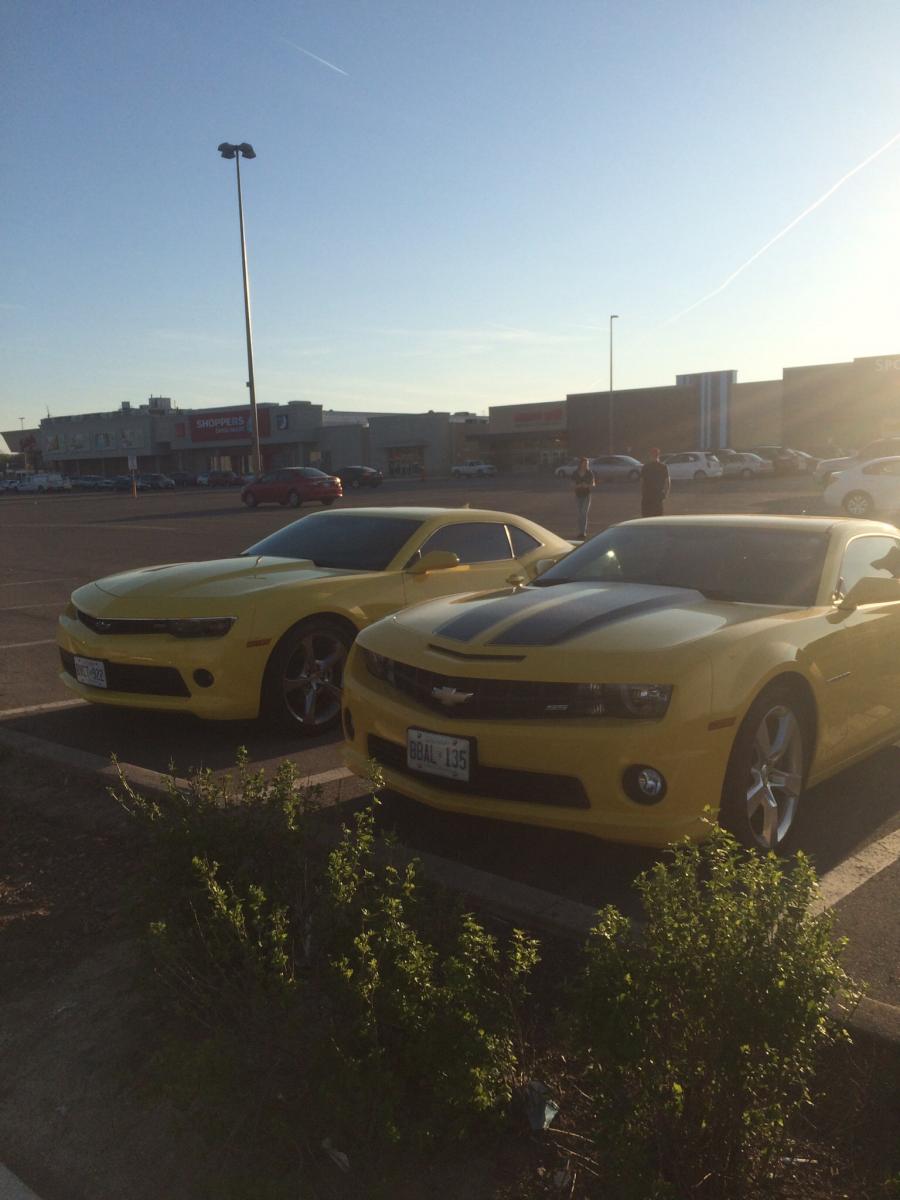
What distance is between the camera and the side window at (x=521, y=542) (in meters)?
7.74

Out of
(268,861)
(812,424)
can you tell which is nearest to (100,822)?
(268,861)

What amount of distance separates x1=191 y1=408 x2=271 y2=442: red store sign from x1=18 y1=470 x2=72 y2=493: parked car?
507 inches

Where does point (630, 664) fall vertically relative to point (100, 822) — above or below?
above

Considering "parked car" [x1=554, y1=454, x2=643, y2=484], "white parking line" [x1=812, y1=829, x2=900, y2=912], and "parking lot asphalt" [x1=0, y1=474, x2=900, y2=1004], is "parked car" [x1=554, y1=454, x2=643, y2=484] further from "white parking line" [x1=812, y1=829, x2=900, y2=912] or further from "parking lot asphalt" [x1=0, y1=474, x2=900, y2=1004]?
"white parking line" [x1=812, y1=829, x2=900, y2=912]

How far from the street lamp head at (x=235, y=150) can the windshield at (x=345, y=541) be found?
36476 millimetres

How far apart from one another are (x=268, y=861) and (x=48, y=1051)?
0.82 metres

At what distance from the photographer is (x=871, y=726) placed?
5078mm

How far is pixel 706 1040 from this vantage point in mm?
2293

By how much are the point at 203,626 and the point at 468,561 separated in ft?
7.06

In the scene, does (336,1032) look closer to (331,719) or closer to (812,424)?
(331,719)

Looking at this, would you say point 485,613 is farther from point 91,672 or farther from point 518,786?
point 91,672

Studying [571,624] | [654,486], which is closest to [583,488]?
[654,486]

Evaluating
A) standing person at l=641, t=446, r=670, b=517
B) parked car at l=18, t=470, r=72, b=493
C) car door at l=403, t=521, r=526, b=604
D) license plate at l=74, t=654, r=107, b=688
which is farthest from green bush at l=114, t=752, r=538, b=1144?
parked car at l=18, t=470, r=72, b=493

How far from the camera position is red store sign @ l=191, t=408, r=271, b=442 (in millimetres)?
87556
